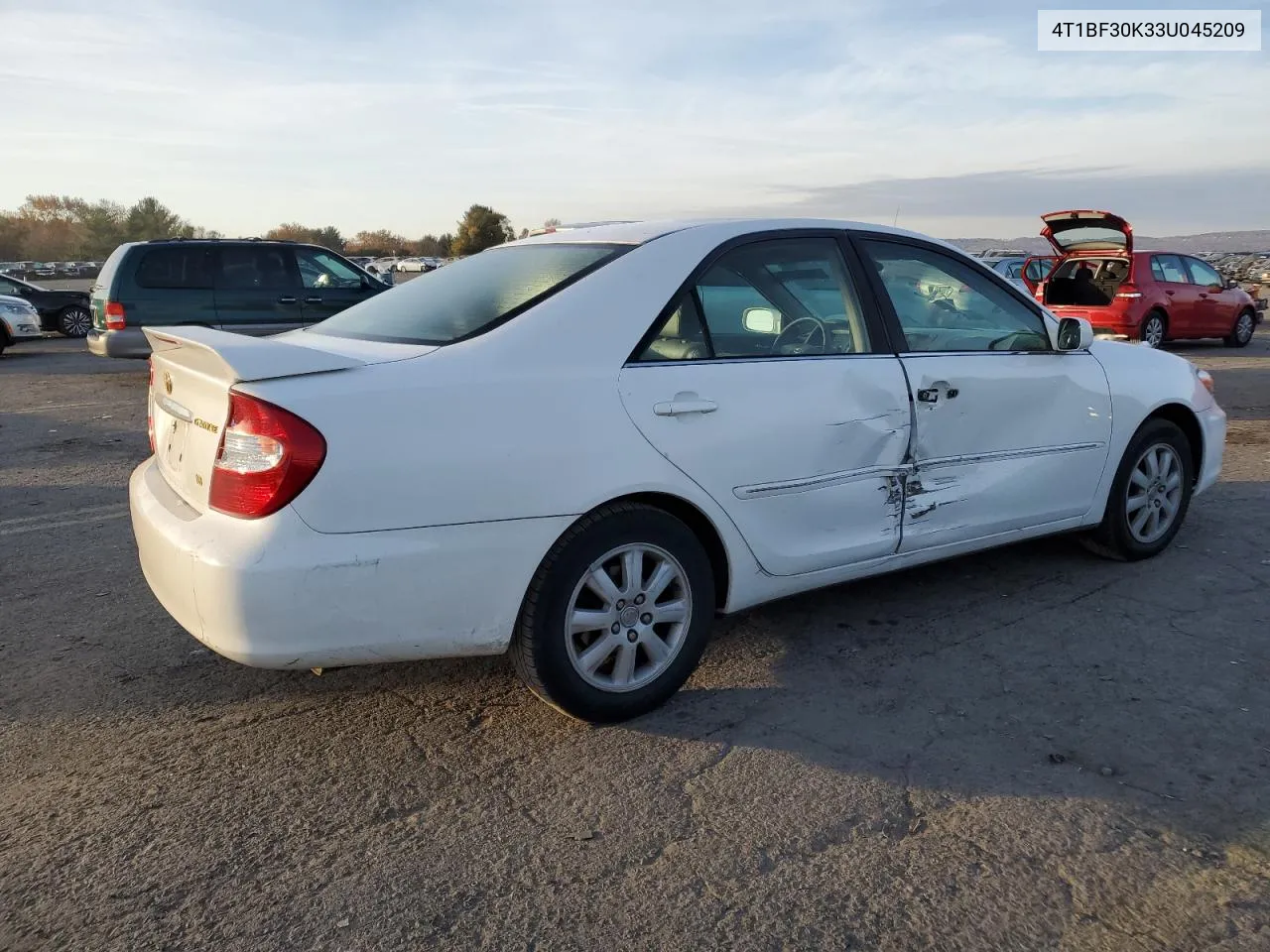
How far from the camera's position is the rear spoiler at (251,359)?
2.79m

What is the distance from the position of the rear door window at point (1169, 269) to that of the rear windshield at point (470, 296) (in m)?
14.5

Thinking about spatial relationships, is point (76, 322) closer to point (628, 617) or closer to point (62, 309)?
point (62, 309)

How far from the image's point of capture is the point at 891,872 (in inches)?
98.5

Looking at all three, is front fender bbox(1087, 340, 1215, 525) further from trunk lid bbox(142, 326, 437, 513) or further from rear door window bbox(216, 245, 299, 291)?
rear door window bbox(216, 245, 299, 291)

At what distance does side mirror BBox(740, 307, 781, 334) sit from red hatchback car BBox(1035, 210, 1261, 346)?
11842mm

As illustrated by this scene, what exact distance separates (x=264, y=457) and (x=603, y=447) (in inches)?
37.4

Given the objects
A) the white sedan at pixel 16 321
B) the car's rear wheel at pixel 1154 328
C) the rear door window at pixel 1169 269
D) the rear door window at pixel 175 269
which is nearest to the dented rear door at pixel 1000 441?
the rear door window at pixel 175 269

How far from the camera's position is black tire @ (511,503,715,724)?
9.91 ft

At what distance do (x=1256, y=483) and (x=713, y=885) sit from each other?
223 inches

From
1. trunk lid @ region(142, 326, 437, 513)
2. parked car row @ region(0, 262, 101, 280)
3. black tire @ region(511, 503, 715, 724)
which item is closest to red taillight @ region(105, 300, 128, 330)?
trunk lid @ region(142, 326, 437, 513)

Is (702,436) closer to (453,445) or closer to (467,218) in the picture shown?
(453,445)

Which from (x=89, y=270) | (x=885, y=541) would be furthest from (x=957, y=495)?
(x=89, y=270)

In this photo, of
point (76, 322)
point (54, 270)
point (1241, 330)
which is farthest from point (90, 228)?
point (1241, 330)

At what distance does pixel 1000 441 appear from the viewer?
4.17 m
